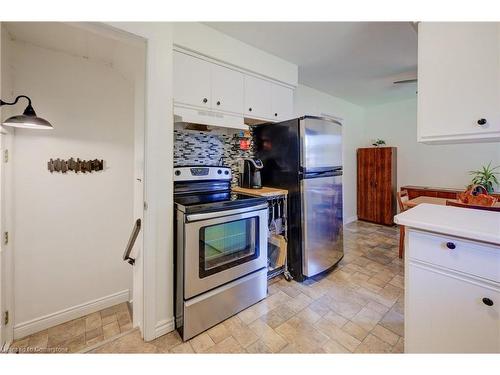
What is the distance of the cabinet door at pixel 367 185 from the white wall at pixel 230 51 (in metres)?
2.73

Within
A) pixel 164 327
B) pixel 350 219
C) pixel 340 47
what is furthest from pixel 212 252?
pixel 350 219

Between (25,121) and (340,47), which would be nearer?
(25,121)

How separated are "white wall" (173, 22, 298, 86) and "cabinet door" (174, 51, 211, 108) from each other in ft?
0.31

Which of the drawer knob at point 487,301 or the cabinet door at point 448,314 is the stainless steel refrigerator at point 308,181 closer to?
the cabinet door at point 448,314

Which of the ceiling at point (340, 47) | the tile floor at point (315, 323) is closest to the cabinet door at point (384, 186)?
the ceiling at point (340, 47)

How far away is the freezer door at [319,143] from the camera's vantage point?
2.10 metres

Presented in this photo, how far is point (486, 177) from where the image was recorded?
11.5 feet

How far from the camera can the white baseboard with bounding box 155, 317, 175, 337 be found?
1552 millimetres

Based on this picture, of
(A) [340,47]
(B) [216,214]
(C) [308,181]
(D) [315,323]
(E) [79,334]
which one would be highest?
(A) [340,47]

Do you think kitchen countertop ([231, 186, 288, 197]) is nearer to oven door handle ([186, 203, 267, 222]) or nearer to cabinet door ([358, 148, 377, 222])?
oven door handle ([186, 203, 267, 222])

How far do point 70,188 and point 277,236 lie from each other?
2.01 meters

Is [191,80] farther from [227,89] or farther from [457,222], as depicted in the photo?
[457,222]

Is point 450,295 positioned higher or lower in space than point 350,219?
higher

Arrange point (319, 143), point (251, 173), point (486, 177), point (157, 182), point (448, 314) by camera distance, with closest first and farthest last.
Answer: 1. point (448, 314)
2. point (157, 182)
3. point (319, 143)
4. point (251, 173)
5. point (486, 177)
